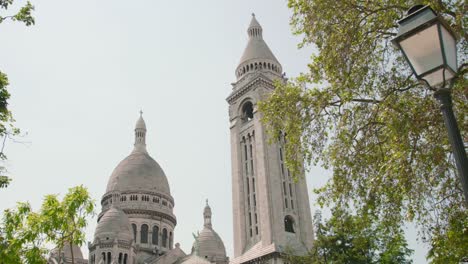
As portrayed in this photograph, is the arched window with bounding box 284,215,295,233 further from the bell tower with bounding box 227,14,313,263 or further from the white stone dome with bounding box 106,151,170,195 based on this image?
the white stone dome with bounding box 106,151,170,195

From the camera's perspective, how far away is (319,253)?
25.0 m

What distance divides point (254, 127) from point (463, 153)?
3807 centimetres

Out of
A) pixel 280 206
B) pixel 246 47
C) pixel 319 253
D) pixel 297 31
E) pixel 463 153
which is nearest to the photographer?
pixel 463 153

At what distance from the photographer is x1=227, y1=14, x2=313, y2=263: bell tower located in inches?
1503

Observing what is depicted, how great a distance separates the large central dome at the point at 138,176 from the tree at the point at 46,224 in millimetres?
48534

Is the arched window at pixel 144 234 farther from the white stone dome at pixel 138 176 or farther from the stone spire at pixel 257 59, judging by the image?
the stone spire at pixel 257 59

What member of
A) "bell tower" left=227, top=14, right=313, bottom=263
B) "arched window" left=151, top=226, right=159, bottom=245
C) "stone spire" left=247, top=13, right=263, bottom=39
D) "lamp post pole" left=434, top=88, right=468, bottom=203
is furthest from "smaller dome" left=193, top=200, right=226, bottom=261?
"lamp post pole" left=434, top=88, right=468, bottom=203

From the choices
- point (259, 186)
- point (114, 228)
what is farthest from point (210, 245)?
point (259, 186)

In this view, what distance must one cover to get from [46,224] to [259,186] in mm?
27640

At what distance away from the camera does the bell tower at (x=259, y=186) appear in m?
38.2

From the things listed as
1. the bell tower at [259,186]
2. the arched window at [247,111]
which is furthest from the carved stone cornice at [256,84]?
the arched window at [247,111]

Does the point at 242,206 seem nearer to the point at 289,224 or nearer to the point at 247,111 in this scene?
the point at 289,224

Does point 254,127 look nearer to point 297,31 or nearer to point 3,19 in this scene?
point 297,31

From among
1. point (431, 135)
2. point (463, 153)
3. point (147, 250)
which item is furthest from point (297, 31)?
point (147, 250)
